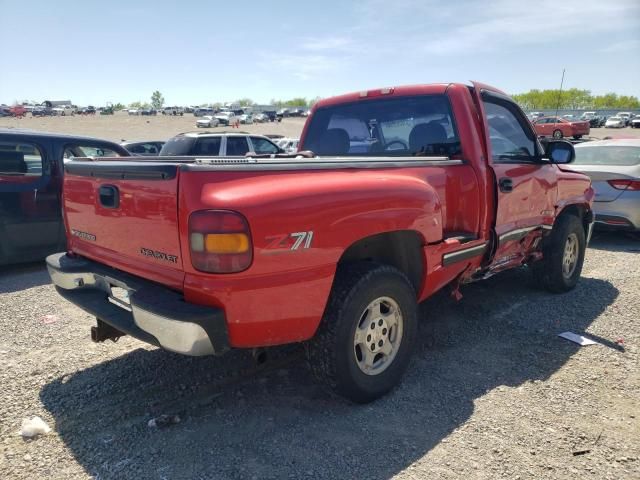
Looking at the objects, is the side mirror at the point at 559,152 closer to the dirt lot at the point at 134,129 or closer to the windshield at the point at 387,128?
the windshield at the point at 387,128

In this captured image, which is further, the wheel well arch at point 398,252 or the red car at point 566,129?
the red car at point 566,129

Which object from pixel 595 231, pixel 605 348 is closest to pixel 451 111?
pixel 605 348

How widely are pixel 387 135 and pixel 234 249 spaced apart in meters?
2.30

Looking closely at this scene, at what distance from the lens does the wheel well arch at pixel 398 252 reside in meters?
3.08

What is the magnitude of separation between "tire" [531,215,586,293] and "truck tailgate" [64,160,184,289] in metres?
3.86

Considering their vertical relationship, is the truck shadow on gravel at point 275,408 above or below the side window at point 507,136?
below

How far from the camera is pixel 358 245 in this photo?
2961 mm

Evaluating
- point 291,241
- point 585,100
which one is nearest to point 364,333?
point 291,241

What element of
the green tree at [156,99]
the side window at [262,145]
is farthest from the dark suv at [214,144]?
the green tree at [156,99]

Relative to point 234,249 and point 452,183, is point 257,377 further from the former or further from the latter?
point 452,183

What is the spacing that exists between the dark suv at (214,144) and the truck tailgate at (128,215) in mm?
7344

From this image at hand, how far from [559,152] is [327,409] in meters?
3.25

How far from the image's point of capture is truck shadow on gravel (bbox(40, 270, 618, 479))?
254cm

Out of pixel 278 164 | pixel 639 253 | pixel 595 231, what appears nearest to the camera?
pixel 278 164
